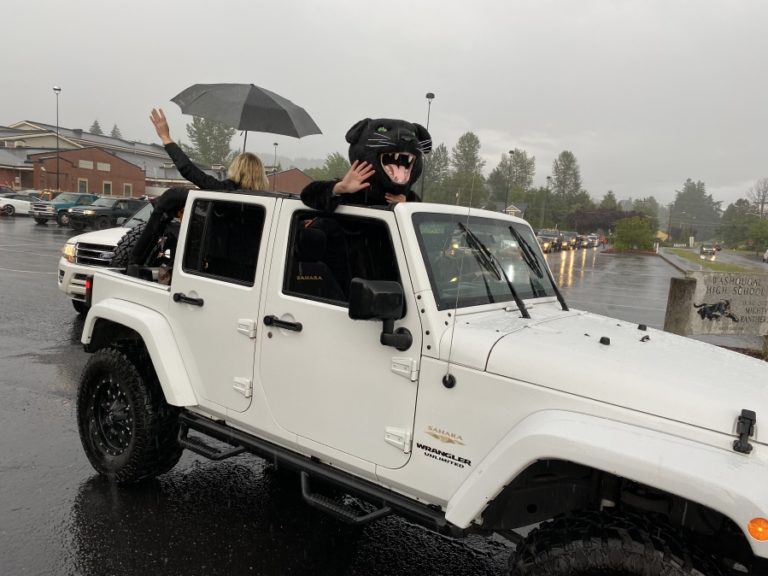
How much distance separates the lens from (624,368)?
2.24m

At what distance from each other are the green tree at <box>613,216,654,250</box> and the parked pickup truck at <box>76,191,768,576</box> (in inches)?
1725

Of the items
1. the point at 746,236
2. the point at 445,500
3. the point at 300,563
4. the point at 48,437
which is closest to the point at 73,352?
the point at 48,437

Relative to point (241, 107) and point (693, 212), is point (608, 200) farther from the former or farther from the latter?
point (693, 212)

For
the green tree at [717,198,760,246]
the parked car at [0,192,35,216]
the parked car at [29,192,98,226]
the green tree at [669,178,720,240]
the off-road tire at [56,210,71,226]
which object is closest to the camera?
the green tree at [717,198,760,246]

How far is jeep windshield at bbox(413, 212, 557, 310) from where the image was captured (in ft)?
8.87

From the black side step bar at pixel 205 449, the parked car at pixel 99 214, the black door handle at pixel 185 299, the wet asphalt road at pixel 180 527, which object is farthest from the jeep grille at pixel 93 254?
the parked car at pixel 99 214

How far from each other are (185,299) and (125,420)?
987 mm

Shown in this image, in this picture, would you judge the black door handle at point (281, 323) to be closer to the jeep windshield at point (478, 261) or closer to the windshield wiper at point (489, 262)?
the jeep windshield at point (478, 261)

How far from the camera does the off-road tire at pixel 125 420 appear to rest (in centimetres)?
363

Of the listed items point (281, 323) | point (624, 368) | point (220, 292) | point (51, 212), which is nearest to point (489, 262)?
point (624, 368)

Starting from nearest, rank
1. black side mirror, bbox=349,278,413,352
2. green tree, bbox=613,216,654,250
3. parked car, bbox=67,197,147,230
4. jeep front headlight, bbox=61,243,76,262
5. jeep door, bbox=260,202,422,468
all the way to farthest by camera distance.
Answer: black side mirror, bbox=349,278,413,352
jeep door, bbox=260,202,422,468
jeep front headlight, bbox=61,243,76,262
parked car, bbox=67,197,147,230
green tree, bbox=613,216,654,250

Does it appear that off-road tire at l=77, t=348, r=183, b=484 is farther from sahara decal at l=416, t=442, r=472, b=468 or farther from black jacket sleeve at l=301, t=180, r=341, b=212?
sahara decal at l=416, t=442, r=472, b=468

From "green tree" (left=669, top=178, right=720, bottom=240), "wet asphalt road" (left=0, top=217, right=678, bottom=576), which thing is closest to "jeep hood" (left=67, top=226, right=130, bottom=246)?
"wet asphalt road" (left=0, top=217, right=678, bottom=576)

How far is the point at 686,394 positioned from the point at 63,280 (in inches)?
340
